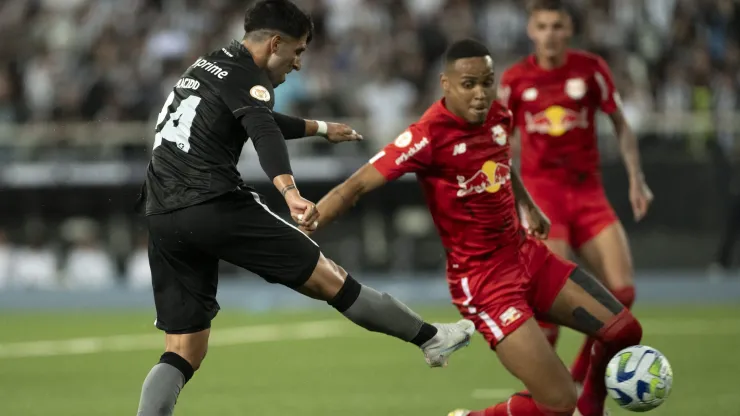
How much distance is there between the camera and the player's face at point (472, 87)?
Result: 7223mm

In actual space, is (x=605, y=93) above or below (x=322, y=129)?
below

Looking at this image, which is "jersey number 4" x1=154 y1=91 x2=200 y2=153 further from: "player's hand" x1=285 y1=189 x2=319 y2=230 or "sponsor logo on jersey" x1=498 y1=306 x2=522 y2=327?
"sponsor logo on jersey" x1=498 y1=306 x2=522 y2=327

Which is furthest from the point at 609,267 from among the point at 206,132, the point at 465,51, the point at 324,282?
the point at 206,132

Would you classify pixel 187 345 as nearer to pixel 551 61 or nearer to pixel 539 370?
pixel 539 370

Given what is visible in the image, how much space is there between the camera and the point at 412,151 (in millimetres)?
7191

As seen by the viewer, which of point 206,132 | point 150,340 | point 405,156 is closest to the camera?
point 206,132

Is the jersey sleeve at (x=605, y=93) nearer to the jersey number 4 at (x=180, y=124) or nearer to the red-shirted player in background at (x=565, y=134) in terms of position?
the red-shirted player in background at (x=565, y=134)

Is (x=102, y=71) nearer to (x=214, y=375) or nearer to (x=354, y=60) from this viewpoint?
(x=354, y=60)

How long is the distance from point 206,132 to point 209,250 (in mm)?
599

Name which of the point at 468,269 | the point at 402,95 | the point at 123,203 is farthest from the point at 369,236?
the point at 468,269

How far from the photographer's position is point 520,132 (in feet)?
30.8

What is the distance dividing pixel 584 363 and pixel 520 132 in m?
1.77

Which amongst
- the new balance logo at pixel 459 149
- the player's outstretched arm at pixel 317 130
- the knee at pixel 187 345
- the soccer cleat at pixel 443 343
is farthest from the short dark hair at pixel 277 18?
the soccer cleat at pixel 443 343

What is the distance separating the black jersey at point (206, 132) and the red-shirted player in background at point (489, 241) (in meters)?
0.85
